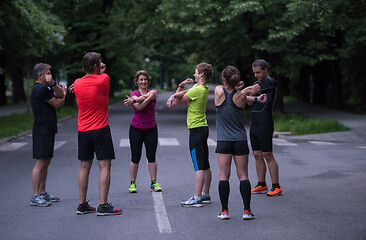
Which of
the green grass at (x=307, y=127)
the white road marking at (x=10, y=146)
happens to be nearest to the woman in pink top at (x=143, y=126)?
the white road marking at (x=10, y=146)

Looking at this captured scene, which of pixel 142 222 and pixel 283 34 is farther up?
pixel 283 34

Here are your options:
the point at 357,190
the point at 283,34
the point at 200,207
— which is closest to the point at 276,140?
the point at 283,34

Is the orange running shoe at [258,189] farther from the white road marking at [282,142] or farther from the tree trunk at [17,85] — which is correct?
the tree trunk at [17,85]

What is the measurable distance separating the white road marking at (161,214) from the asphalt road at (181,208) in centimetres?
1

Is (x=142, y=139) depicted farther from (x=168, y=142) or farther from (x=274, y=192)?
(x=168, y=142)

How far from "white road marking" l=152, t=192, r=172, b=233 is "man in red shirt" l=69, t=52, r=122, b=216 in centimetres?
53

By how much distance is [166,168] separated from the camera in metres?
10.7

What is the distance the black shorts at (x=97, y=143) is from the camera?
646 centimetres

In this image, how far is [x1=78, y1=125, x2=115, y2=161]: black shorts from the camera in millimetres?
6461

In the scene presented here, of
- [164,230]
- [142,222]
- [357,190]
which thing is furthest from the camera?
[357,190]

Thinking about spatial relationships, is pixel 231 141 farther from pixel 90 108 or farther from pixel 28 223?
pixel 28 223

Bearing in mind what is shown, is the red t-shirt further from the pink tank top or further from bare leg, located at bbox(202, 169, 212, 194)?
bare leg, located at bbox(202, 169, 212, 194)

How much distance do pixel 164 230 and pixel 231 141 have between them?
1.29 meters

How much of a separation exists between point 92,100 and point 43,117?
1.24 meters
